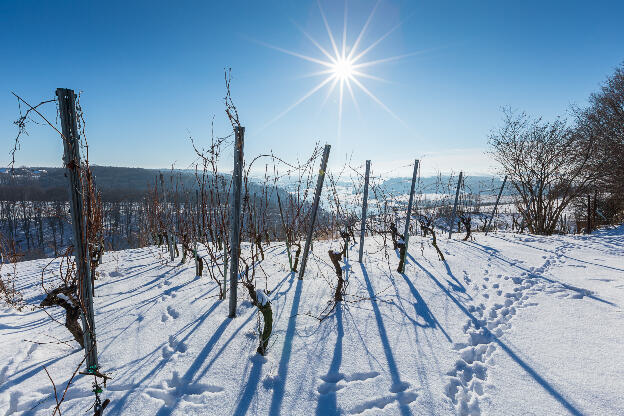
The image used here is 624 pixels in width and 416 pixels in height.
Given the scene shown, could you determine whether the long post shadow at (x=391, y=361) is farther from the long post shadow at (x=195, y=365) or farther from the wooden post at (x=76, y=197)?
the wooden post at (x=76, y=197)

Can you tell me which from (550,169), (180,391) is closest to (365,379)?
(180,391)

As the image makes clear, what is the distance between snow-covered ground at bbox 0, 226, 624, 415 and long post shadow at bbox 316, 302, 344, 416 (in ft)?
0.04

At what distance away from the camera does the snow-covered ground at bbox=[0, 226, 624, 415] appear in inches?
63.4

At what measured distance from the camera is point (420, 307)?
298cm

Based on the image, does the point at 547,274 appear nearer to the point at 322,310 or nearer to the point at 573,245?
the point at 573,245

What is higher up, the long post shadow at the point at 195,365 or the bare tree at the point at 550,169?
the bare tree at the point at 550,169

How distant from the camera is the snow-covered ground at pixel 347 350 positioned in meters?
1.61

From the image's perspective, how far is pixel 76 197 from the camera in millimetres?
1508

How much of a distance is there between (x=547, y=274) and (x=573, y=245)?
3310 millimetres

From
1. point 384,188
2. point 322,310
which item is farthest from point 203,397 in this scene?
point 384,188

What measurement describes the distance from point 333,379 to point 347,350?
0.34 metres

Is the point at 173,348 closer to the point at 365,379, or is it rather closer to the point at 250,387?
the point at 250,387

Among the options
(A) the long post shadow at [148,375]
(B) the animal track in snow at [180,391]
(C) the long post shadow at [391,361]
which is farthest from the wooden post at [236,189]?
(C) the long post shadow at [391,361]

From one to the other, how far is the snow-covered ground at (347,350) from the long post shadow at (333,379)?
0.01 metres
